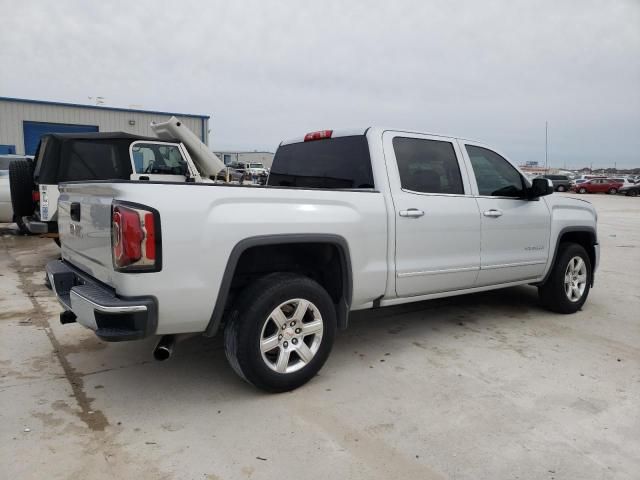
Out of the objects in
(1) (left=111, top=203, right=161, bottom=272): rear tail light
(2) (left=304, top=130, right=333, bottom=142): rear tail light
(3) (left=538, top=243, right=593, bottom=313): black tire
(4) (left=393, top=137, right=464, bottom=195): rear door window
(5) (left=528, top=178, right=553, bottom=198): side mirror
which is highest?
(2) (left=304, top=130, right=333, bottom=142): rear tail light

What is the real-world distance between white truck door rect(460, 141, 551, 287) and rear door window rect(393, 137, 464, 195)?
0.65 ft

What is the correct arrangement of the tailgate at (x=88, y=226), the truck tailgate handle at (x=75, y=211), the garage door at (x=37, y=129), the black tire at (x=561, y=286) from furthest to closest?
the garage door at (x=37, y=129) → the black tire at (x=561, y=286) → the truck tailgate handle at (x=75, y=211) → the tailgate at (x=88, y=226)

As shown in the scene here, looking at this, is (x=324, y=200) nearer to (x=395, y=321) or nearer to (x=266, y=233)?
(x=266, y=233)

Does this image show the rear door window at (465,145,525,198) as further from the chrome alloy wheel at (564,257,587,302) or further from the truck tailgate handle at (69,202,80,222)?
the truck tailgate handle at (69,202,80,222)

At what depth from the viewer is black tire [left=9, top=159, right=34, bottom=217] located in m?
7.44

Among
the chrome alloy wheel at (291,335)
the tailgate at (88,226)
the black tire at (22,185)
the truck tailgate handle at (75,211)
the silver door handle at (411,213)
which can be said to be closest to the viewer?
the tailgate at (88,226)

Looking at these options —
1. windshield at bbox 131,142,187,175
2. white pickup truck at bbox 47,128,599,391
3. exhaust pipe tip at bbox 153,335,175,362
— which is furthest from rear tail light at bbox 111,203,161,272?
windshield at bbox 131,142,187,175

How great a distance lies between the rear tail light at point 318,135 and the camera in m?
4.46

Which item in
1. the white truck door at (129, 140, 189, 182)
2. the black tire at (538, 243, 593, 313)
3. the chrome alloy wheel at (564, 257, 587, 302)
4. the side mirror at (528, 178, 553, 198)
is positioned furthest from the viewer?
the white truck door at (129, 140, 189, 182)

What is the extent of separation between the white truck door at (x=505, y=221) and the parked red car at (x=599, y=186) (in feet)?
142

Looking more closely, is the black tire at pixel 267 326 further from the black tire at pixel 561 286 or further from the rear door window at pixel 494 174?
the black tire at pixel 561 286

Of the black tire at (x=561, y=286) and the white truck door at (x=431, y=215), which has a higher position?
the white truck door at (x=431, y=215)

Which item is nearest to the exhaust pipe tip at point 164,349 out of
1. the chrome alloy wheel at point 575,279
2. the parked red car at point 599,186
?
the chrome alloy wheel at point 575,279

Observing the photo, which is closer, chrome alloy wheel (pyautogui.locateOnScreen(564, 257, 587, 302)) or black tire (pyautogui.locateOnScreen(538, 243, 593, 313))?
black tire (pyautogui.locateOnScreen(538, 243, 593, 313))
